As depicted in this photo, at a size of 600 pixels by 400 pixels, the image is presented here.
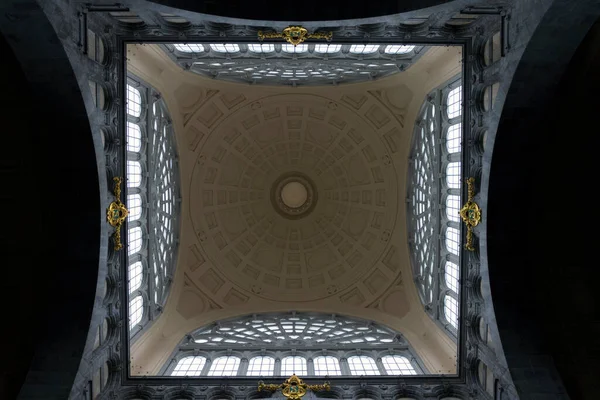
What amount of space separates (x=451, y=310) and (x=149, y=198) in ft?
64.2

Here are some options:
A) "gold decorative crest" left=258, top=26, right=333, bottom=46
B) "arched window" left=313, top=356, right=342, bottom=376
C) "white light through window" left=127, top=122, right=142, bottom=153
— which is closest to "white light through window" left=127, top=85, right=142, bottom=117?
"white light through window" left=127, top=122, right=142, bottom=153

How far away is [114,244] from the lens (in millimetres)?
23078

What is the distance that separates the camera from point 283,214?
140ft

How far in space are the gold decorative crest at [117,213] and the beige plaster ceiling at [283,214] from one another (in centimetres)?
1140

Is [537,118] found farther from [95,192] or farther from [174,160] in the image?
[174,160]

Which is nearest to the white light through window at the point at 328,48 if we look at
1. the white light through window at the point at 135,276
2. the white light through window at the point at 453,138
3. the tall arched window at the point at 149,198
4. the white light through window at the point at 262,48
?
the white light through window at the point at 262,48

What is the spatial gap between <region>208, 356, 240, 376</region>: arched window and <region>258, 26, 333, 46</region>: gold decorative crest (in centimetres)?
1781

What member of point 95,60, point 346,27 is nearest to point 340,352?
point 346,27

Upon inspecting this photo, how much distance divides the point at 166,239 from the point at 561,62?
2678 cm

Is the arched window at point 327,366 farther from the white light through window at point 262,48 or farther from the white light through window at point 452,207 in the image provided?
the white light through window at point 262,48

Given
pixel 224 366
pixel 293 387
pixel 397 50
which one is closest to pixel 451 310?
pixel 293 387

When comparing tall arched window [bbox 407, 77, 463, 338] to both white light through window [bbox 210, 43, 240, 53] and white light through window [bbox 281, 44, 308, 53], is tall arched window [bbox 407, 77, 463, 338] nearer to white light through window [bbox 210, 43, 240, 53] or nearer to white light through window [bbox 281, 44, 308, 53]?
white light through window [bbox 281, 44, 308, 53]

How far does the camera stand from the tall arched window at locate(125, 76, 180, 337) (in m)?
28.1

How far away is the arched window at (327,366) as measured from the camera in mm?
27230
